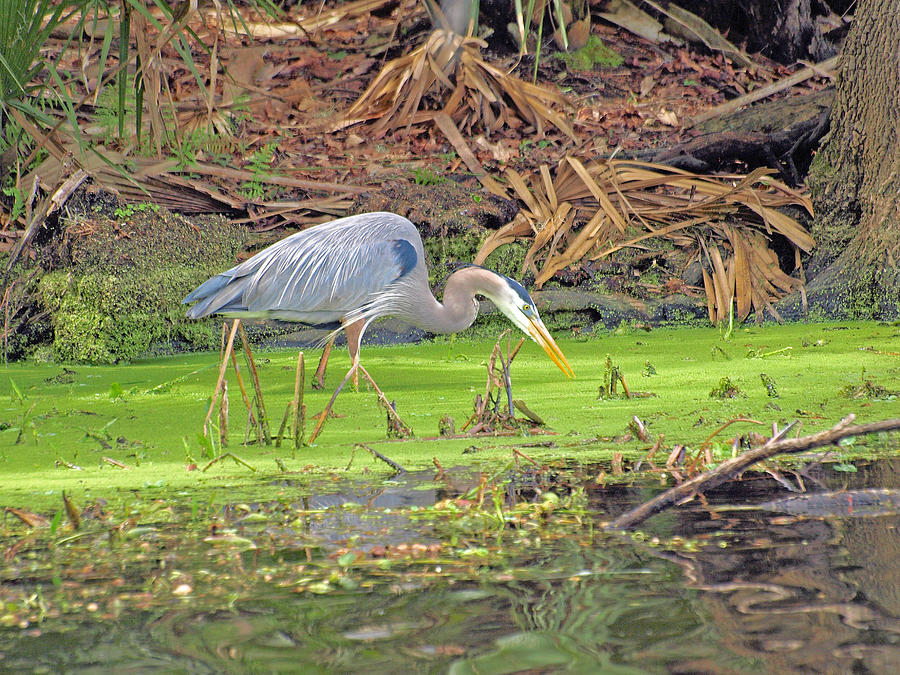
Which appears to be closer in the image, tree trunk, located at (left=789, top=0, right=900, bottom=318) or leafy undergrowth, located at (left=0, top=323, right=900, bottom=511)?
leafy undergrowth, located at (left=0, top=323, right=900, bottom=511)

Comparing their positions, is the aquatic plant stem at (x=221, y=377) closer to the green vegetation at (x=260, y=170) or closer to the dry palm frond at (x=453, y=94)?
the green vegetation at (x=260, y=170)

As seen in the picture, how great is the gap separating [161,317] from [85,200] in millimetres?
1050

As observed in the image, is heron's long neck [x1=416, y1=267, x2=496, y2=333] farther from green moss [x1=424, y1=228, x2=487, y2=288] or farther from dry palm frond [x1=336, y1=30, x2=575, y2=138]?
dry palm frond [x1=336, y1=30, x2=575, y2=138]

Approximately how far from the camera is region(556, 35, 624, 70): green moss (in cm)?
1009

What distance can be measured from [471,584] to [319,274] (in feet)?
9.63

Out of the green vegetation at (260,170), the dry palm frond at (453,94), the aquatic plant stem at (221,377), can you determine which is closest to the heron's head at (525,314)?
the aquatic plant stem at (221,377)

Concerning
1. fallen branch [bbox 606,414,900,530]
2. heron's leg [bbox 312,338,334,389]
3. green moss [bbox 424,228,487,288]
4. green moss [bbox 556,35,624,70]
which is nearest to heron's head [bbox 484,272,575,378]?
heron's leg [bbox 312,338,334,389]

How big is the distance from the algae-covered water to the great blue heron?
587 millimetres

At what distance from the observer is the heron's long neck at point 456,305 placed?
16.0 ft

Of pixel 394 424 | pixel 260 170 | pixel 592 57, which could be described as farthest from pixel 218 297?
pixel 592 57

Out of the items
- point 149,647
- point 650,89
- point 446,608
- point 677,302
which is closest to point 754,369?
point 677,302

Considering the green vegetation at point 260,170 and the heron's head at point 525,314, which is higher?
the green vegetation at point 260,170

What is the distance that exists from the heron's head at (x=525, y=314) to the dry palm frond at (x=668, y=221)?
6.48ft

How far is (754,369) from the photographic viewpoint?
471cm
